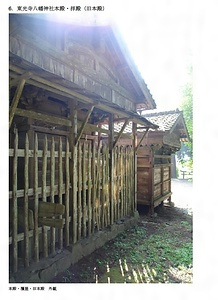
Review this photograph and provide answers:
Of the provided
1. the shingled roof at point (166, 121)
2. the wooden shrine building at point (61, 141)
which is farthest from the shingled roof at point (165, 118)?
the wooden shrine building at point (61, 141)

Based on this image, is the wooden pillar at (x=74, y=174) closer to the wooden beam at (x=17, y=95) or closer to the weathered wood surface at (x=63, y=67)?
the weathered wood surface at (x=63, y=67)

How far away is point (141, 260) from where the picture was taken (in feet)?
12.6

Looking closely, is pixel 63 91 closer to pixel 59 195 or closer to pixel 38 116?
pixel 38 116

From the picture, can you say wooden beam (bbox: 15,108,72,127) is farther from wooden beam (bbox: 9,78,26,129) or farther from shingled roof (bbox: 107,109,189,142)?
shingled roof (bbox: 107,109,189,142)

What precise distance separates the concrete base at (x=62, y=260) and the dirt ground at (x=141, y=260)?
92 millimetres

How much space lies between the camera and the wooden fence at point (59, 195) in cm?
270

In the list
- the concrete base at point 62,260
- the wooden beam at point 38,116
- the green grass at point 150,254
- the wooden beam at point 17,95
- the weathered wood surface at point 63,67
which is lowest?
the green grass at point 150,254

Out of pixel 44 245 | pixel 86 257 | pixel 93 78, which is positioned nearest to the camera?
pixel 44 245

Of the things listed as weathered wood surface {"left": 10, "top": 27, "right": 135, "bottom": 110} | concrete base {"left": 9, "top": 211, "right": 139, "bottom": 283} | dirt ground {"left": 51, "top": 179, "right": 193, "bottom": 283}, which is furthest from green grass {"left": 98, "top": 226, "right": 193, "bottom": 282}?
weathered wood surface {"left": 10, "top": 27, "right": 135, "bottom": 110}

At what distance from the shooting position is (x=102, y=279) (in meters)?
3.16

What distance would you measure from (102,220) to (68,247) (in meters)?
1.22

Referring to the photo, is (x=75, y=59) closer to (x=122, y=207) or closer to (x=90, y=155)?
(x=90, y=155)
